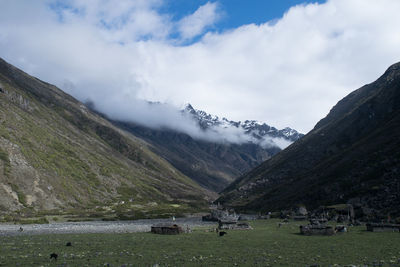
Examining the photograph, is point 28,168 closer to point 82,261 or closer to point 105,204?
point 105,204

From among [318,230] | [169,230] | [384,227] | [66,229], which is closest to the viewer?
[384,227]

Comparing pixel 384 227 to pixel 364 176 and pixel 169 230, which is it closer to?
pixel 169 230

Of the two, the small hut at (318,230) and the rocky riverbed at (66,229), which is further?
the rocky riverbed at (66,229)

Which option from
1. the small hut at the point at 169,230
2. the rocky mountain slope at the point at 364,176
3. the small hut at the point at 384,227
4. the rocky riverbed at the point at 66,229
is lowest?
the rocky riverbed at the point at 66,229

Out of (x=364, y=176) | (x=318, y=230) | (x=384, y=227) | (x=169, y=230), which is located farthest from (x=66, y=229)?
(x=364, y=176)

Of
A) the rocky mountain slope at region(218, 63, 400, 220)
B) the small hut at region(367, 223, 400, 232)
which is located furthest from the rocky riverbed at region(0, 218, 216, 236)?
the rocky mountain slope at region(218, 63, 400, 220)

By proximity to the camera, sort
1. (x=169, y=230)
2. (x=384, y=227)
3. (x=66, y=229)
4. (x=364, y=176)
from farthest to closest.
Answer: (x=364, y=176), (x=66, y=229), (x=169, y=230), (x=384, y=227)

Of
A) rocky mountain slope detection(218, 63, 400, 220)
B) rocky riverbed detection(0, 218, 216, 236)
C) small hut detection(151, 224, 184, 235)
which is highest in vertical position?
rocky mountain slope detection(218, 63, 400, 220)

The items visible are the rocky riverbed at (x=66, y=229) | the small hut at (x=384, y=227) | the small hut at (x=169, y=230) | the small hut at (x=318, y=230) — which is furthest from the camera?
the rocky riverbed at (x=66, y=229)

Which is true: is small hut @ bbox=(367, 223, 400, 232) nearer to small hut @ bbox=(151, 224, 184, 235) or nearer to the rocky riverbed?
small hut @ bbox=(151, 224, 184, 235)

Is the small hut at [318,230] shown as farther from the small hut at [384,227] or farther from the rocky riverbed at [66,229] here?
the rocky riverbed at [66,229]

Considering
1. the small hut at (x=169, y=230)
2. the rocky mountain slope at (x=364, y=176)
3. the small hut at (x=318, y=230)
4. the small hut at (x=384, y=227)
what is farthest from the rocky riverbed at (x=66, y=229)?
the rocky mountain slope at (x=364, y=176)

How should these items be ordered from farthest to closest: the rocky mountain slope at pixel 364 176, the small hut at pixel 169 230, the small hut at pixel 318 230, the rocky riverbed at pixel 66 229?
the rocky mountain slope at pixel 364 176 < the rocky riverbed at pixel 66 229 < the small hut at pixel 169 230 < the small hut at pixel 318 230

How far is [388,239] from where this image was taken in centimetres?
4175
